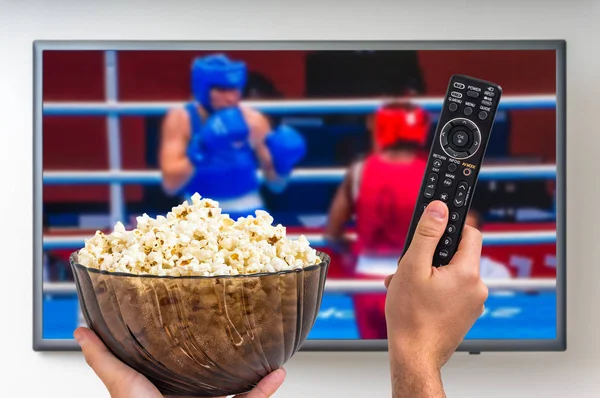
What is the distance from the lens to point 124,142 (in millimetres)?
1766

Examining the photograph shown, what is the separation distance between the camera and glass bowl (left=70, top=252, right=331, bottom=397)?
48 cm

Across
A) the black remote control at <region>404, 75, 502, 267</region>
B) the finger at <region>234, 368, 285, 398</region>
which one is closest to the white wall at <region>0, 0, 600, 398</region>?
the black remote control at <region>404, 75, 502, 267</region>

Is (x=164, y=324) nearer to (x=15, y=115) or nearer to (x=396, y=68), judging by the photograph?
(x=396, y=68)

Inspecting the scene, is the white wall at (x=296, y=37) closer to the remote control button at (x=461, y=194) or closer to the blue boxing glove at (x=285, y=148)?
the blue boxing glove at (x=285, y=148)

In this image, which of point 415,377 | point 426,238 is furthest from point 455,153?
point 415,377

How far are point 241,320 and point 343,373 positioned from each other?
1.40 m

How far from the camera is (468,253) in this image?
70 centimetres

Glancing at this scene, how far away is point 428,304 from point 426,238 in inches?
3.0

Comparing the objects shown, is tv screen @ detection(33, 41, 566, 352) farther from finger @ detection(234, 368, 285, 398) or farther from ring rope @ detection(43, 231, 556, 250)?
finger @ detection(234, 368, 285, 398)

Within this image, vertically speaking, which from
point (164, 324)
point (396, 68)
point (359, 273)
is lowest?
point (359, 273)

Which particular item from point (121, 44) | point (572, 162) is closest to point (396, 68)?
point (572, 162)

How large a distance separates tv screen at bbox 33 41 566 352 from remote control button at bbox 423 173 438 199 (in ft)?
3.41

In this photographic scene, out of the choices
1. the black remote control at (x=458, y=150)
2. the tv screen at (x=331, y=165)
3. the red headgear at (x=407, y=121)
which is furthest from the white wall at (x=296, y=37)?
the black remote control at (x=458, y=150)

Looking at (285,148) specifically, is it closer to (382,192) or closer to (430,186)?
(382,192)
